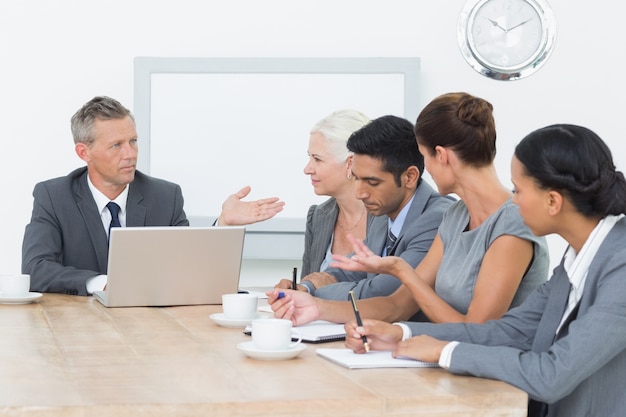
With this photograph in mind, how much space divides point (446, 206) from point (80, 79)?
8.10 ft

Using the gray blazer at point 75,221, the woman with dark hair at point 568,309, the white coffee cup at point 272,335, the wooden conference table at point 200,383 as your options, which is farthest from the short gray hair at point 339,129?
the white coffee cup at point 272,335

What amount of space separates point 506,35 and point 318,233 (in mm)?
1801

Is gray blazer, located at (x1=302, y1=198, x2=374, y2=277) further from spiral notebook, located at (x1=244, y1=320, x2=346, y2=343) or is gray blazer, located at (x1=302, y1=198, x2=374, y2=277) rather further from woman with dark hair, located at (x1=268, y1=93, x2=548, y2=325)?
spiral notebook, located at (x1=244, y1=320, x2=346, y2=343)

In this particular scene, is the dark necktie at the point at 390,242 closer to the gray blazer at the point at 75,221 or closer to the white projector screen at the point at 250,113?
the gray blazer at the point at 75,221

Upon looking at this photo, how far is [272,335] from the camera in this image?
1.96 meters

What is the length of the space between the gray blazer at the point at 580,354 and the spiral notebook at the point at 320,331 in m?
0.24

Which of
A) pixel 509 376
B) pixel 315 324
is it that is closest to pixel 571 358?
pixel 509 376

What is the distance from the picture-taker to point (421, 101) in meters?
4.78

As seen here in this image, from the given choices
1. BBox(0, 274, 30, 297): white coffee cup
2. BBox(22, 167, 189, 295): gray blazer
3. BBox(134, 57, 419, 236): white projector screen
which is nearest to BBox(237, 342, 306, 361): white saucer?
BBox(0, 274, 30, 297): white coffee cup

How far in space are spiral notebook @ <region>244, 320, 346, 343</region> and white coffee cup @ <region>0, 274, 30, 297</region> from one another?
954mm

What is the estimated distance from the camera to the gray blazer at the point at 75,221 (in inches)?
137

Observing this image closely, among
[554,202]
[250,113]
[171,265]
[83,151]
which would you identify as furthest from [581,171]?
[250,113]

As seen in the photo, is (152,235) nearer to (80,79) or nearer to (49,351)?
(49,351)

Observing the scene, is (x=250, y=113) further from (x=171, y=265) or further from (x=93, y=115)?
(x=171, y=265)
